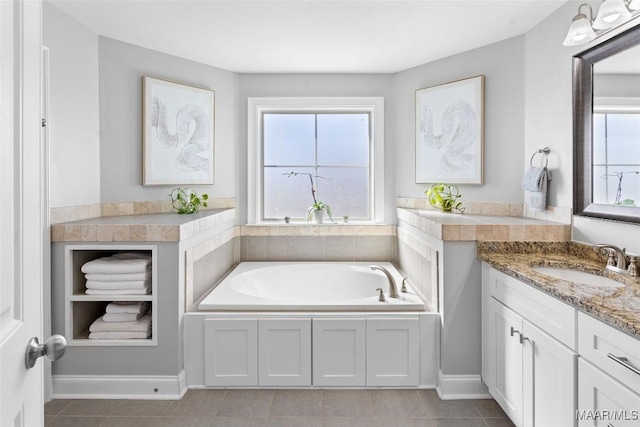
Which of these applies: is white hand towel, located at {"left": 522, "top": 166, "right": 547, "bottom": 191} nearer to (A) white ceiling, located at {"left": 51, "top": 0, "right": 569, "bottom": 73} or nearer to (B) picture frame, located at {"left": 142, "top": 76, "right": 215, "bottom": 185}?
(A) white ceiling, located at {"left": 51, "top": 0, "right": 569, "bottom": 73}

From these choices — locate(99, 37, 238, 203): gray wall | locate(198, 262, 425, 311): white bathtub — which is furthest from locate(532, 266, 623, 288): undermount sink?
locate(99, 37, 238, 203): gray wall

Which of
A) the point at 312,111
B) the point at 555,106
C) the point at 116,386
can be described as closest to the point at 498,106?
the point at 555,106

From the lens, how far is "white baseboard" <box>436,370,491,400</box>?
2412 millimetres

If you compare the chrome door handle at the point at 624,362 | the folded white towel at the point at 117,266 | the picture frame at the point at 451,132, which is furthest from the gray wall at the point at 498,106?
the folded white towel at the point at 117,266

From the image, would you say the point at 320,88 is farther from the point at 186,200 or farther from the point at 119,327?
the point at 119,327

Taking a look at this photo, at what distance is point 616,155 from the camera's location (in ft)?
6.61

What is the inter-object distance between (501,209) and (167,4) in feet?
Answer: 8.82

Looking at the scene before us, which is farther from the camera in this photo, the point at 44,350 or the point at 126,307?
the point at 126,307

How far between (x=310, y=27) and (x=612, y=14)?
170cm

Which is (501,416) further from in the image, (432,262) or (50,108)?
(50,108)

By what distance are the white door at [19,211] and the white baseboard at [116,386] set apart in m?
1.65

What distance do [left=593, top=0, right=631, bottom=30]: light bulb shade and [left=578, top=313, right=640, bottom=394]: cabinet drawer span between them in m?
1.33

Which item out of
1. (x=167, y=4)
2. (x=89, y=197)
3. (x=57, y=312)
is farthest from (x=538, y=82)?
(x=57, y=312)

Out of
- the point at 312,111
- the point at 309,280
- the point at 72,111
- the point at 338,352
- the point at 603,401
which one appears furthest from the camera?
the point at 312,111
